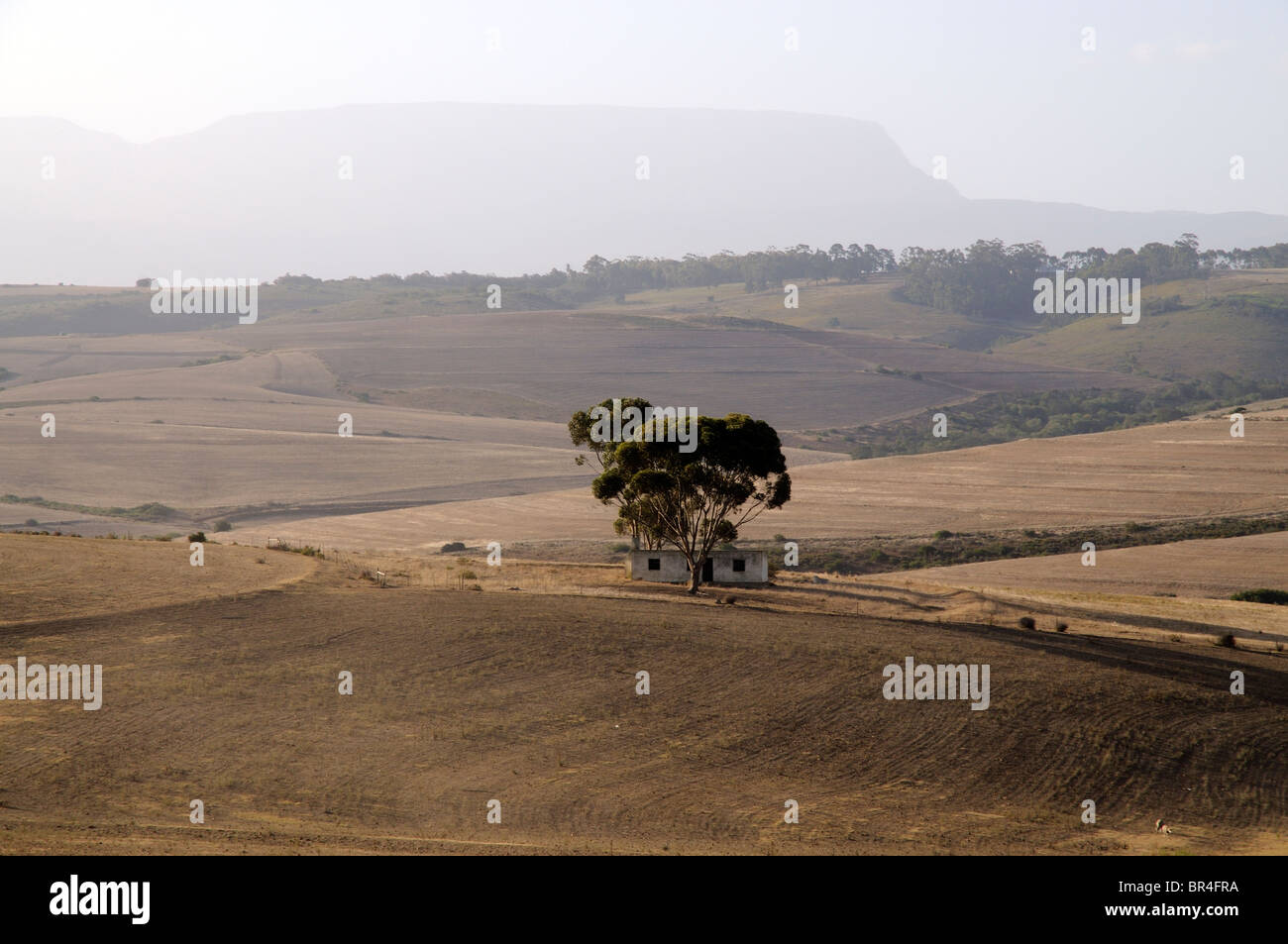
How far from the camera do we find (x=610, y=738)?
21.0m

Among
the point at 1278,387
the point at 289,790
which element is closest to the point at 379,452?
the point at 289,790

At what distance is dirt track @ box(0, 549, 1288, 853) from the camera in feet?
51.3

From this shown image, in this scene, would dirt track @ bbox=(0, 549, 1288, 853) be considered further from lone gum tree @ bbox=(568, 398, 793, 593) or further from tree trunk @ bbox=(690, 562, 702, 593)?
lone gum tree @ bbox=(568, 398, 793, 593)

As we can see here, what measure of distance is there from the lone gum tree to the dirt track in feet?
20.5

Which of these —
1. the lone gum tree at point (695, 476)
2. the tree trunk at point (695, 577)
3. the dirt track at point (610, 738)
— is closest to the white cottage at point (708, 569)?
the lone gum tree at point (695, 476)

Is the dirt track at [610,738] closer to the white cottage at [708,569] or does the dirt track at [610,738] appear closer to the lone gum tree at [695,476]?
the lone gum tree at [695,476]

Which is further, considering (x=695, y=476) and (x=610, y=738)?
(x=695, y=476)

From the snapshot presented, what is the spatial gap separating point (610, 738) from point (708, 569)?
1999cm

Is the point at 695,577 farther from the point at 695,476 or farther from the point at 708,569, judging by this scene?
the point at 695,476

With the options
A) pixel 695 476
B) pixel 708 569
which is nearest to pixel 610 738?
pixel 695 476

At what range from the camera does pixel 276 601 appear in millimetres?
32031

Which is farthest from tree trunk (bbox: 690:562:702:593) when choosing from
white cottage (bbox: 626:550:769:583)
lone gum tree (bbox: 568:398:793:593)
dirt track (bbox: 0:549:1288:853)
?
dirt track (bbox: 0:549:1288:853)

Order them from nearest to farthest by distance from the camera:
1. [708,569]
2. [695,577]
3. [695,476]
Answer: [695,476] < [695,577] < [708,569]

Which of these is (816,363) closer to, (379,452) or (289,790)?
(379,452)
